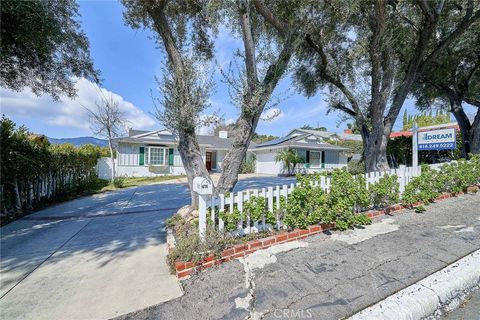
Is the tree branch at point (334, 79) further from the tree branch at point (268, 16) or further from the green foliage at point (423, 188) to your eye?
the green foliage at point (423, 188)

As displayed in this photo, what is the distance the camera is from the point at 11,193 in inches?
252

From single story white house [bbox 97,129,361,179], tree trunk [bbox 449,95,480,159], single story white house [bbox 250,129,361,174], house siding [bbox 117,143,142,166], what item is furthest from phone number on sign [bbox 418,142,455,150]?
house siding [bbox 117,143,142,166]

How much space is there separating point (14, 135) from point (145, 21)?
446cm

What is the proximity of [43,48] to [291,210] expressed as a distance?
6.13m

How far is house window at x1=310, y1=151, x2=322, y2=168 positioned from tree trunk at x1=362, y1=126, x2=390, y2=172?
1370 centimetres

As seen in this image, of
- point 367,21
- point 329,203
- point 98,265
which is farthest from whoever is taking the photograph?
point 367,21

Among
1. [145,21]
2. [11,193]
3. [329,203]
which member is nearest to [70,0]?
[145,21]

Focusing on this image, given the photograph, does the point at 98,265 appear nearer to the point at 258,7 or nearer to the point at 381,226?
the point at 381,226

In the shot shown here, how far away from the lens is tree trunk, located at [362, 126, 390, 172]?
7559mm

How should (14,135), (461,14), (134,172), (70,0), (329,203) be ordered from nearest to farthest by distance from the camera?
(329,203) < (70,0) < (14,135) < (461,14) < (134,172)

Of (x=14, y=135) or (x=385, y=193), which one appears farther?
(x=14, y=135)

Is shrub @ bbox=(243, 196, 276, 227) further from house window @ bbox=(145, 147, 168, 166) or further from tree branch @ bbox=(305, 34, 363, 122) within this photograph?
→ house window @ bbox=(145, 147, 168, 166)

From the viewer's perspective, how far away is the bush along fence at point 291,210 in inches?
125

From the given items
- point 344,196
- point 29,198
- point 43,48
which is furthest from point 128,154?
point 344,196
